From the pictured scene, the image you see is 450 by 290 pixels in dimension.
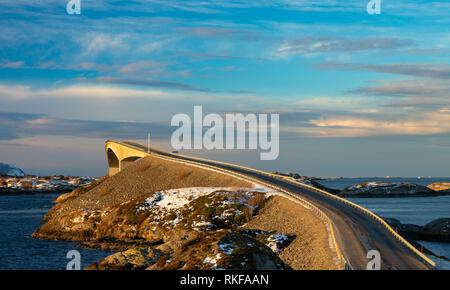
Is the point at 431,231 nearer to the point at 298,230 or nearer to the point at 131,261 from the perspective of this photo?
the point at 298,230

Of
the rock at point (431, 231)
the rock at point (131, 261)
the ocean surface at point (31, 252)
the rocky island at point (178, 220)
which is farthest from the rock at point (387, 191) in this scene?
the rock at point (131, 261)

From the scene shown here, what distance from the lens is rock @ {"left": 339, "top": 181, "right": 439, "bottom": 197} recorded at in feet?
569

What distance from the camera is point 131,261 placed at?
31219 millimetres

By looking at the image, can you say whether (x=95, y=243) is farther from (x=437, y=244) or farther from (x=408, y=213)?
(x=408, y=213)

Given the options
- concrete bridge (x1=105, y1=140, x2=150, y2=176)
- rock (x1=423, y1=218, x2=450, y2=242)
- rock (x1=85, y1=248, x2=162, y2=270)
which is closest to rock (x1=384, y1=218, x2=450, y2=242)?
rock (x1=423, y1=218, x2=450, y2=242)

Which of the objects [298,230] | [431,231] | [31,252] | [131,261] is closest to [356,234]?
[298,230]

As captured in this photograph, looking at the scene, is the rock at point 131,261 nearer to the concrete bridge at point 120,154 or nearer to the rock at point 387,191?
the concrete bridge at point 120,154

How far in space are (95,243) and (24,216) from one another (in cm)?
4507

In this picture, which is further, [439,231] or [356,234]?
[439,231]

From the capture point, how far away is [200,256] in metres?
21.0

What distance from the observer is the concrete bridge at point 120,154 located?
11062 centimetres

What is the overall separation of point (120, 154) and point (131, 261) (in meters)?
89.6

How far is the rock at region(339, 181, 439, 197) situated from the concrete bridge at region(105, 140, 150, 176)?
89.8m

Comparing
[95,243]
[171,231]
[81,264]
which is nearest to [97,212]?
[95,243]
